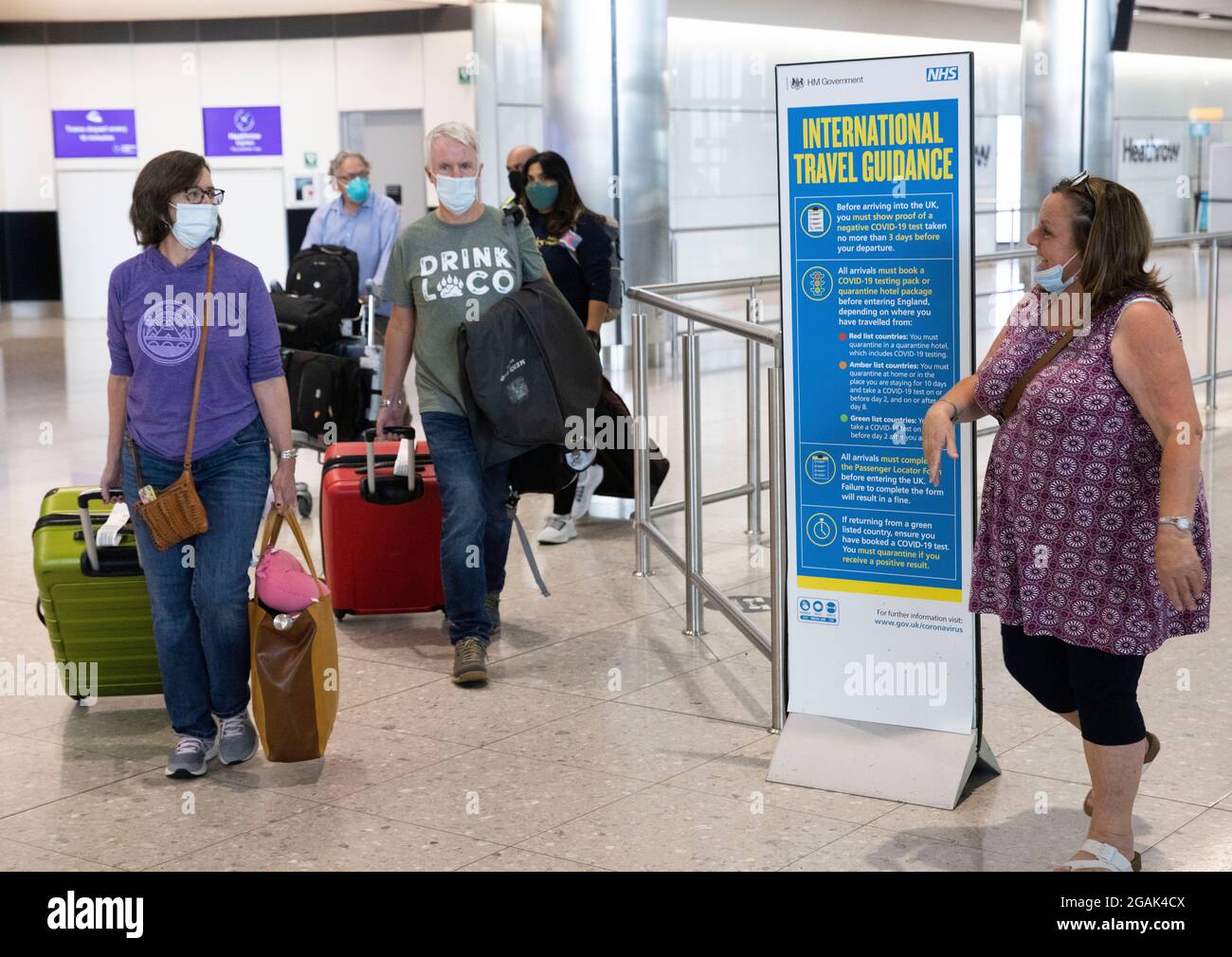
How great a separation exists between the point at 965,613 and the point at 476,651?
5.67 feet

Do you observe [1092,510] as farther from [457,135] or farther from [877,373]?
[457,135]

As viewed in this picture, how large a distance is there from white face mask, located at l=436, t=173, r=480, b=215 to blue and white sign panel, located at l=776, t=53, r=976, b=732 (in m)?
1.31

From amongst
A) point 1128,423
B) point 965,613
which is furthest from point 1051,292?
point 965,613

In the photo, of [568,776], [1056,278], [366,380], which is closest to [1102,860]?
[1056,278]

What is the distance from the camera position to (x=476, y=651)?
184 inches

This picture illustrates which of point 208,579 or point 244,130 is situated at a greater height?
point 244,130

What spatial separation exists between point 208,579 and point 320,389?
10.4ft

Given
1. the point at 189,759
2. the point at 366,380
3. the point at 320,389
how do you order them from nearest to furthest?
1. the point at 189,759
2. the point at 320,389
3. the point at 366,380

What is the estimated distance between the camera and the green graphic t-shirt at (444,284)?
4684mm

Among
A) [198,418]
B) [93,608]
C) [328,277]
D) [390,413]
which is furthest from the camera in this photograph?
[328,277]

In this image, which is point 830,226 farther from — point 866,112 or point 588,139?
point 588,139

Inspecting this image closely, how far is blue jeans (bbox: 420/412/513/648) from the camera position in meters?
4.69

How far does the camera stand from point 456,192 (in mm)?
4613

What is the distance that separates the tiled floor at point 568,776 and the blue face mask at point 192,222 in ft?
4.72
